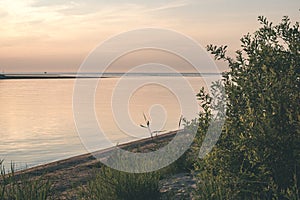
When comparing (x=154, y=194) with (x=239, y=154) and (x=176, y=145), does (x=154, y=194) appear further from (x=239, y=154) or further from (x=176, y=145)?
(x=176, y=145)

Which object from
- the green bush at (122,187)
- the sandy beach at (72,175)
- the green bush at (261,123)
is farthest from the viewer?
the sandy beach at (72,175)

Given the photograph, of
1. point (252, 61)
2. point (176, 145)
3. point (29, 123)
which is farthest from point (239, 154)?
point (29, 123)

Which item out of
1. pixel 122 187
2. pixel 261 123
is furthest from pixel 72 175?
pixel 261 123

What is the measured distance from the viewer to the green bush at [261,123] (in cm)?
594

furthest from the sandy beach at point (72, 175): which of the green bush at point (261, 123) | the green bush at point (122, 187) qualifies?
the green bush at point (261, 123)

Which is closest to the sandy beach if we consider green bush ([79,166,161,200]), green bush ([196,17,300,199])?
green bush ([79,166,161,200])

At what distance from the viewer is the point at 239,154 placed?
627 cm

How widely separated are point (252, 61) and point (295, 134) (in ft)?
3.90

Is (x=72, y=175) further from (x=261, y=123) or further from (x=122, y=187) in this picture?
(x=261, y=123)

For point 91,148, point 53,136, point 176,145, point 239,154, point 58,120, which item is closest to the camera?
point 239,154

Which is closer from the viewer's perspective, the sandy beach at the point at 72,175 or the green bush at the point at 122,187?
the green bush at the point at 122,187

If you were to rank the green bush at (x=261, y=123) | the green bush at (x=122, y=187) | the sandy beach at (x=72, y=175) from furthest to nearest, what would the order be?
1. the sandy beach at (x=72, y=175)
2. the green bush at (x=122, y=187)
3. the green bush at (x=261, y=123)

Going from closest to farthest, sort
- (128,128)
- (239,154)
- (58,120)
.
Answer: (239,154) < (128,128) < (58,120)

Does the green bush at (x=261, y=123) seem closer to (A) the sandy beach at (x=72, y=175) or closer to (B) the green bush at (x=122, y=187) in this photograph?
(B) the green bush at (x=122, y=187)
